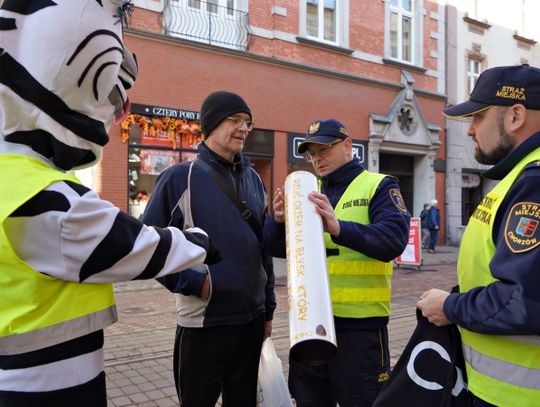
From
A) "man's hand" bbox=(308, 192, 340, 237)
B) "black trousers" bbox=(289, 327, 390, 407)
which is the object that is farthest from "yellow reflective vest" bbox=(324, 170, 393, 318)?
"man's hand" bbox=(308, 192, 340, 237)

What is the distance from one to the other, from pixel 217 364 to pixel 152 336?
3462mm

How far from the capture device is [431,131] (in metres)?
17.3

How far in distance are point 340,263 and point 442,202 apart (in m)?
16.2

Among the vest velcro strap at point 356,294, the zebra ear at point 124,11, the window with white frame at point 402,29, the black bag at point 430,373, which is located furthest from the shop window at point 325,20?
the black bag at point 430,373

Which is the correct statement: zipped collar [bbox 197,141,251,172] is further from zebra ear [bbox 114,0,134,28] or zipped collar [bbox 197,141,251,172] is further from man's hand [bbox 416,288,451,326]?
man's hand [bbox 416,288,451,326]

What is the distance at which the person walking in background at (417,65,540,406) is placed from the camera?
1652 millimetres

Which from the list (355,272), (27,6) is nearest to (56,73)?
(27,6)

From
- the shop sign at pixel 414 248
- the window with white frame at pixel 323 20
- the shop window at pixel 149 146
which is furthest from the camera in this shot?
the window with white frame at pixel 323 20

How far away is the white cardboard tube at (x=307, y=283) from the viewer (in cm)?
199

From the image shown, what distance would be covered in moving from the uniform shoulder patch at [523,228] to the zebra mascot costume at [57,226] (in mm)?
1087

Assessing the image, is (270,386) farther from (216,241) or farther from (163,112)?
(163,112)

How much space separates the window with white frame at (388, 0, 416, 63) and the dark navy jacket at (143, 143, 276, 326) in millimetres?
14799

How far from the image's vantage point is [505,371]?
178cm

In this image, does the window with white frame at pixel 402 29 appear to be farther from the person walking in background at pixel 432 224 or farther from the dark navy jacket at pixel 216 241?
the dark navy jacket at pixel 216 241
